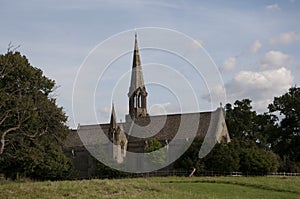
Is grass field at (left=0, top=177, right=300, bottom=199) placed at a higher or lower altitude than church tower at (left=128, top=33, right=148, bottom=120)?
lower

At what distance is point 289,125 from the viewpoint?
2724 inches

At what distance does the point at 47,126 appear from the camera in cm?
4106

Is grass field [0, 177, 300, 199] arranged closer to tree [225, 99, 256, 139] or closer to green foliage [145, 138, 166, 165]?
green foliage [145, 138, 166, 165]

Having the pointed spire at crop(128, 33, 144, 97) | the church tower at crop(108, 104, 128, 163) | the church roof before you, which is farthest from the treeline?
the pointed spire at crop(128, 33, 144, 97)

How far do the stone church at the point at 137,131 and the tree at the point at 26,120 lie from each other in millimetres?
22581

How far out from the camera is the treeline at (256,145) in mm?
55438

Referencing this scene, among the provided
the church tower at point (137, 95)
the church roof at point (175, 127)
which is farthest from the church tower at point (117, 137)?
the church tower at point (137, 95)

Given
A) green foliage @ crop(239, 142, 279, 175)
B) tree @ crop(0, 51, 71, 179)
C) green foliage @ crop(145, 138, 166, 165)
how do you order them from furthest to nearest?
green foliage @ crop(145, 138, 166, 165) < green foliage @ crop(239, 142, 279, 175) < tree @ crop(0, 51, 71, 179)

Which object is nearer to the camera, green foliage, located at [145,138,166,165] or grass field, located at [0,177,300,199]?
grass field, located at [0,177,300,199]

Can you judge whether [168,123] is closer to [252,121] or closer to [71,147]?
[71,147]

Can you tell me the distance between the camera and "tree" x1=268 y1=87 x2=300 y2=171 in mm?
67938

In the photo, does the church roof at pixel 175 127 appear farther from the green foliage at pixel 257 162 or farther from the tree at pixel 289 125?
the green foliage at pixel 257 162

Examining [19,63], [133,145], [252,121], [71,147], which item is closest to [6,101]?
[19,63]

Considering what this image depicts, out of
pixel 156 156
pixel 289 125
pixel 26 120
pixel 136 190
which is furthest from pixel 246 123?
pixel 136 190
